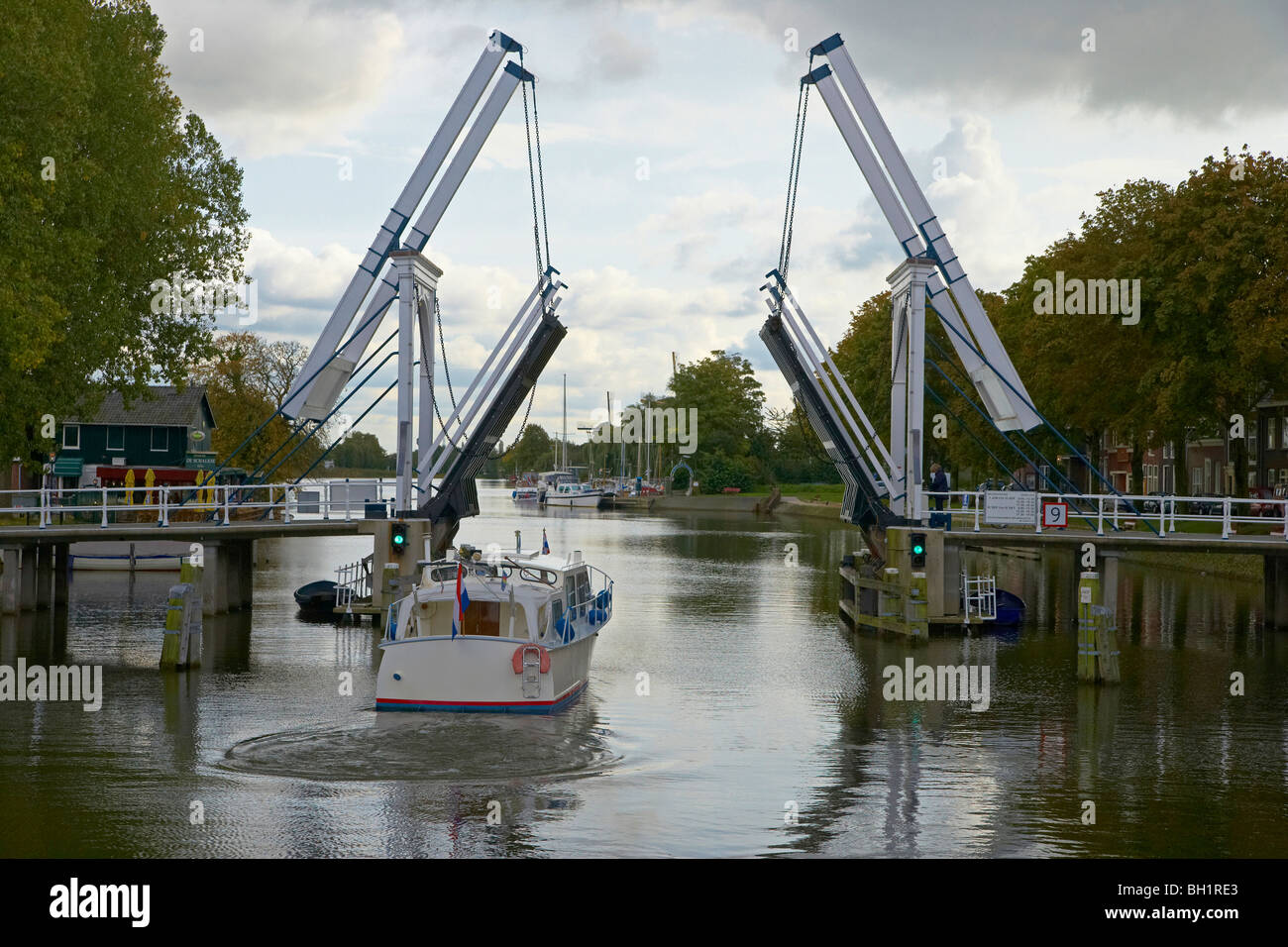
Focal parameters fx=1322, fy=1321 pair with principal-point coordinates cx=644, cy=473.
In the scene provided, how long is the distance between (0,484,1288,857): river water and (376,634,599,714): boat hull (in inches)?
11.3

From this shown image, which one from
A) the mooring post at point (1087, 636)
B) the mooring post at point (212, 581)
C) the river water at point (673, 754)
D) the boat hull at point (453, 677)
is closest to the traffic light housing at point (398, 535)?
the river water at point (673, 754)

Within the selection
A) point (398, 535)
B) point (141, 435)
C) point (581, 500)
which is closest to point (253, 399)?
point (141, 435)

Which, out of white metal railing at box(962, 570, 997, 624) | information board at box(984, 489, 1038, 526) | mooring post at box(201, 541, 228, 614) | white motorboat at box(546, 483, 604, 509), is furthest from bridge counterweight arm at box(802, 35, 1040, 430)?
white motorboat at box(546, 483, 604, 509)

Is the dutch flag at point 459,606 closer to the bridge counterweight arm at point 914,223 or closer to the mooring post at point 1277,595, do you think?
the bridge counterweight arm at point 914,223

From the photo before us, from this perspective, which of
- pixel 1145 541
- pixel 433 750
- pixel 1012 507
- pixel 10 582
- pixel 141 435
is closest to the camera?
pixel 433 750

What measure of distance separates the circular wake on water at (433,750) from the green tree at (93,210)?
12.7 metres

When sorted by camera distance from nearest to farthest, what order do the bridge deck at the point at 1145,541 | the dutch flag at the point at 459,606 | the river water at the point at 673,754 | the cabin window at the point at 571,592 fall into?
the river water at the point at 673,754, the dutch flag at the point at 459,606, the cabin window at the point at 571,592, the bridge deck at the point at 1145,541

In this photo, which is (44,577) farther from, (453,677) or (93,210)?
(453,677)

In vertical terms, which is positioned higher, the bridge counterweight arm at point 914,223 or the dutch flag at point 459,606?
the bridge counterweight arm at point 914,223

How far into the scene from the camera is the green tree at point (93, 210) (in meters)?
28.7

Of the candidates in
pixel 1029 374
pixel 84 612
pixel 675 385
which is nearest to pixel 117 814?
pixel 84 612

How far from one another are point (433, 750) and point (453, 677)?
2.27 meters

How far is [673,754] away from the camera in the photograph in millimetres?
19469
